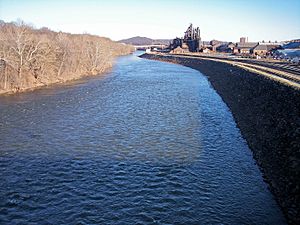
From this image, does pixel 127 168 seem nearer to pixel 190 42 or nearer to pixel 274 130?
pixel 274 130

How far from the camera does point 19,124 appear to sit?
27.5 m

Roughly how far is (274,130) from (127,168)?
10622 mm

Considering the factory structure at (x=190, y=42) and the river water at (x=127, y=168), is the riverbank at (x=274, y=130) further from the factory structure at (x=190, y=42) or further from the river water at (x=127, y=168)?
the factory structure at (x=190, y=42)

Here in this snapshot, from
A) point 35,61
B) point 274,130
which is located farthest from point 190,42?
point 274,130

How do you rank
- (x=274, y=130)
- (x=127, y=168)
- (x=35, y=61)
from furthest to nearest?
(x=35, y=61) → (x=274, y=130) → (x=127, y=168)

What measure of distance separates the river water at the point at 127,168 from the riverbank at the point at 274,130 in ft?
2.20

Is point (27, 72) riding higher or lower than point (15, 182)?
higher

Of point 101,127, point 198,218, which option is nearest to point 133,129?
point 101,127

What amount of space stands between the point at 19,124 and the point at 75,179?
1353 cm

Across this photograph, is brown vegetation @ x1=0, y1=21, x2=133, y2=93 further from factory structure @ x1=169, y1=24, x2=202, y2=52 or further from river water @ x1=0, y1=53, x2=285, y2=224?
factory structure @ x1=169, y1=24, x2=202, y2=52

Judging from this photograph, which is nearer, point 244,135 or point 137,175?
point 137,175

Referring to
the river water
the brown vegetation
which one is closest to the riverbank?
the river water

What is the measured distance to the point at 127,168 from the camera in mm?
18266

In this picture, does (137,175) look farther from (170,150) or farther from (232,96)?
(232,96)
